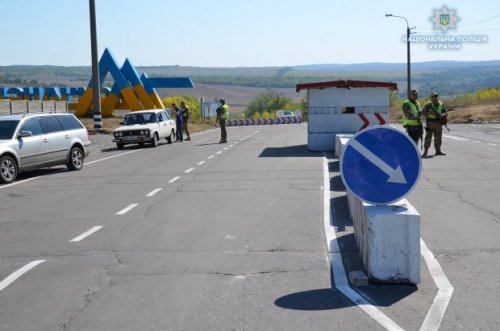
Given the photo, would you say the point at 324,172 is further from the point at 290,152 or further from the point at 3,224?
the point at 3,224

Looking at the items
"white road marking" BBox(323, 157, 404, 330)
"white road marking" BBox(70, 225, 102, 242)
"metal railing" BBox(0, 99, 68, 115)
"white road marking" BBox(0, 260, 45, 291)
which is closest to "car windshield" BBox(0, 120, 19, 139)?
"white road marking" BBox(70, 225, 102, 242)

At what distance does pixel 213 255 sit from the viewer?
24.9 ft

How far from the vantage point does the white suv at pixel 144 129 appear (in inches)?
1043

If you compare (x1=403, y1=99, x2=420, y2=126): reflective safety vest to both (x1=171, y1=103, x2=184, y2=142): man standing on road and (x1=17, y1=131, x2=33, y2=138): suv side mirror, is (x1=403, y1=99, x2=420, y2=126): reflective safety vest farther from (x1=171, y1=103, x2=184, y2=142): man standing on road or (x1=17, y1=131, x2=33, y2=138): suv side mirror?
(x1=171, y1=103, x2=184, y2=142): man standing on road

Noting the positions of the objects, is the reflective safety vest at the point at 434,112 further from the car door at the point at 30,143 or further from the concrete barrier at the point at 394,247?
the concrete barrier at the point at 394,247

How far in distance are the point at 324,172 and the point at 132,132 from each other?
12.4 meters

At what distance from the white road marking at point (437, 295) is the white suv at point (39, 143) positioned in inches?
444

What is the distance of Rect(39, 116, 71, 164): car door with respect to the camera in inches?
677

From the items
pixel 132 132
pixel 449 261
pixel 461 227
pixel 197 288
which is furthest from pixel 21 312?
pixel 132 132

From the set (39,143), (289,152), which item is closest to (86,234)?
(39,143)

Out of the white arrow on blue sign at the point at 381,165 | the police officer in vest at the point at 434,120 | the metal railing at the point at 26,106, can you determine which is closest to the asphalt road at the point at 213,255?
the white arrow on blue sign at the point at 381,165

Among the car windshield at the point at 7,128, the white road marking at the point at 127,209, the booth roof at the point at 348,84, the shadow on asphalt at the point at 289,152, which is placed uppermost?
the booth roof at the point at 348,84

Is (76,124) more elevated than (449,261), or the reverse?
(76,124)

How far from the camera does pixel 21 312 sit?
562 centimetres
